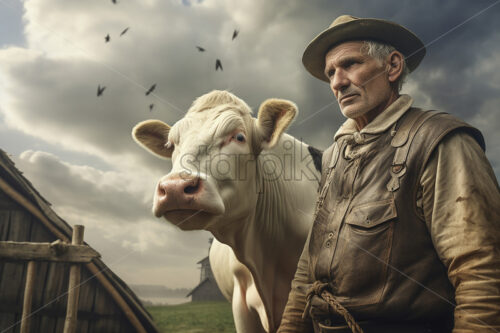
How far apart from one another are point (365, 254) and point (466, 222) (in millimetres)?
425

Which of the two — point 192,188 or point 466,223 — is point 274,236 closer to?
point 192,188

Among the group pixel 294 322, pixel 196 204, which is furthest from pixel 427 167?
pixel 196 204

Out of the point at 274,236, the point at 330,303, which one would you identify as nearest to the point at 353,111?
the point at 330,303

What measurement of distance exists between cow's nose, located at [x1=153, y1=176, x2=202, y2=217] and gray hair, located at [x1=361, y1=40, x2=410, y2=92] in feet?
4.27

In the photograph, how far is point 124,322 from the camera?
672 cm

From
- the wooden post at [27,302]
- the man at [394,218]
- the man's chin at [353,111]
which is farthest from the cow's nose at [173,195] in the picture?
the wooden post at [27,302]

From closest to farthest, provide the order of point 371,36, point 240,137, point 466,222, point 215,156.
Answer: point 466,222 → point 371,36 → point 215,156 → point 240,137

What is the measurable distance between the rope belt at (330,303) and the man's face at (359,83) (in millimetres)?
924

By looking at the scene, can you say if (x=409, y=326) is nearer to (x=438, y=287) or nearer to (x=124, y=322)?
(x=438, y=287)

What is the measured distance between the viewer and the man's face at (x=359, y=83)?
181cm

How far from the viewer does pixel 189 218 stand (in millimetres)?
2217

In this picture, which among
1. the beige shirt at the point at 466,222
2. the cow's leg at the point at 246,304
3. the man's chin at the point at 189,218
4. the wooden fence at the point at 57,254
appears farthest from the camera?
the wooden fence at the point at 57,254

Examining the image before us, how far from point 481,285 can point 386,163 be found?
0.62 metres

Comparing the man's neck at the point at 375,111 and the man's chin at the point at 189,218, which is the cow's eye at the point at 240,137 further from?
the man's neck at the point at 375,111
